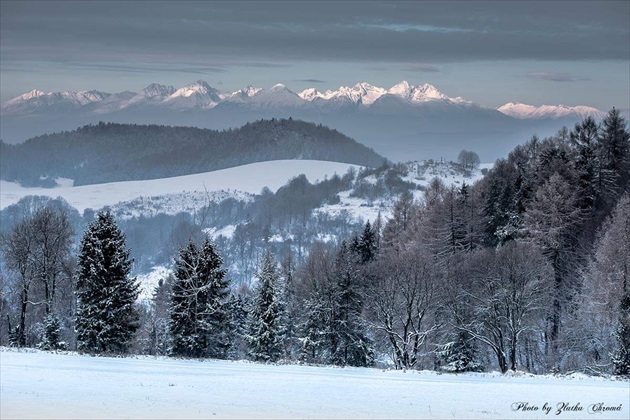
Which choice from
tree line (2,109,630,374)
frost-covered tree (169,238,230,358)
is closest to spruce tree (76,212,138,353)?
tree line (2,109,630,374)

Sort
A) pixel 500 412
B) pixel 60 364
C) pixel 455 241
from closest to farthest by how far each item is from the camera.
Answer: pixel 500 412 → pixel 60 364 → pixel 455 241

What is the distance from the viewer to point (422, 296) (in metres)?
51.3

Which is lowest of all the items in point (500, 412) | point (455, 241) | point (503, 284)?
point (500, 412)

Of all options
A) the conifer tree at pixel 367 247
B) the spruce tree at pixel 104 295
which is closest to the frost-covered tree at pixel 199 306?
the spruce tree at pixel 104 295

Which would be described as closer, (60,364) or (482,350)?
(60,364)

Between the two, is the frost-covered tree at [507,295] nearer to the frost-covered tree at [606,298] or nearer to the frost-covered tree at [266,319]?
the frost-covered tree at [606,298]

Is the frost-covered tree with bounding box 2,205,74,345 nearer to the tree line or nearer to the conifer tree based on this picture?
the tree line

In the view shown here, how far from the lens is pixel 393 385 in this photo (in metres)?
33.2

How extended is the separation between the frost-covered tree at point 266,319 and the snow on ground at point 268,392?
48.0 feet

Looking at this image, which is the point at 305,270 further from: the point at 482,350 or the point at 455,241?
the point at 482,350

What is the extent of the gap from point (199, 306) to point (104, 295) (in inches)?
251

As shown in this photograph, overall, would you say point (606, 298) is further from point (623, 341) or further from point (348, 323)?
point (348, 323)

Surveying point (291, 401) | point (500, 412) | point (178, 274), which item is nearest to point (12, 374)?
point (291, 401)

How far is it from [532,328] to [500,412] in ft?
77.9
